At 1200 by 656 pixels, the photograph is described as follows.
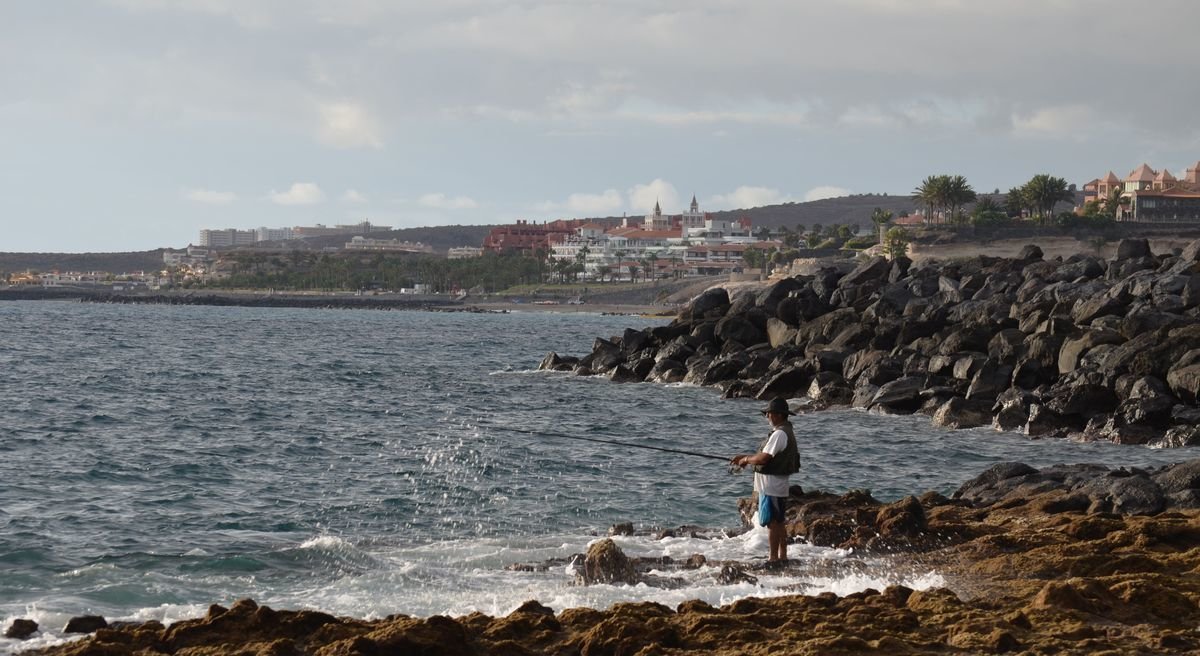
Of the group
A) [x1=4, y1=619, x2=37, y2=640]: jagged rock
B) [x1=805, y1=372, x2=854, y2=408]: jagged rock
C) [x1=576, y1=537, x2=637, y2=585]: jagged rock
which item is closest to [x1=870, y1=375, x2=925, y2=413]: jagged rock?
[x1=805, y1=372, x2=854, y2=408]: jagged rock

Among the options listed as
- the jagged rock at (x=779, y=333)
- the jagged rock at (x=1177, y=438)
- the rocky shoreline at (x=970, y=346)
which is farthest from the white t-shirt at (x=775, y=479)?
the jagged rock at (x=779, y=333)

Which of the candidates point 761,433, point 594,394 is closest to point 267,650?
point 761,433

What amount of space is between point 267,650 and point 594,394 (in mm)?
28008

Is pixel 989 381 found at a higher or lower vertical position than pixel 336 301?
higher

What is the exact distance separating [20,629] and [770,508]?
21.8 ft

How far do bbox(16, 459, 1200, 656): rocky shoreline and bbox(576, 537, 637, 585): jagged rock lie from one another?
13 mm

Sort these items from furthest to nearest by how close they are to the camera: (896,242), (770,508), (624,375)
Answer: (896,242) → (624,375) → (770,508)

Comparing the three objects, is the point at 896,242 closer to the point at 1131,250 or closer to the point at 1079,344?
the point at 1131,250

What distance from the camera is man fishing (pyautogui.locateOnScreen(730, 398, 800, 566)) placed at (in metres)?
12.7

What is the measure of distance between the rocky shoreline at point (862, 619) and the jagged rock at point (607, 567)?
0.04 feet

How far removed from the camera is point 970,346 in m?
33.5

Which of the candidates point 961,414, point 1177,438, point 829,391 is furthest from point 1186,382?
point 829,391

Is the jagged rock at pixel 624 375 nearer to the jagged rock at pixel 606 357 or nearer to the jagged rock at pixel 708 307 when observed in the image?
the jagged rock at pixel 606 357

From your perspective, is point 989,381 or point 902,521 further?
point 989,381
